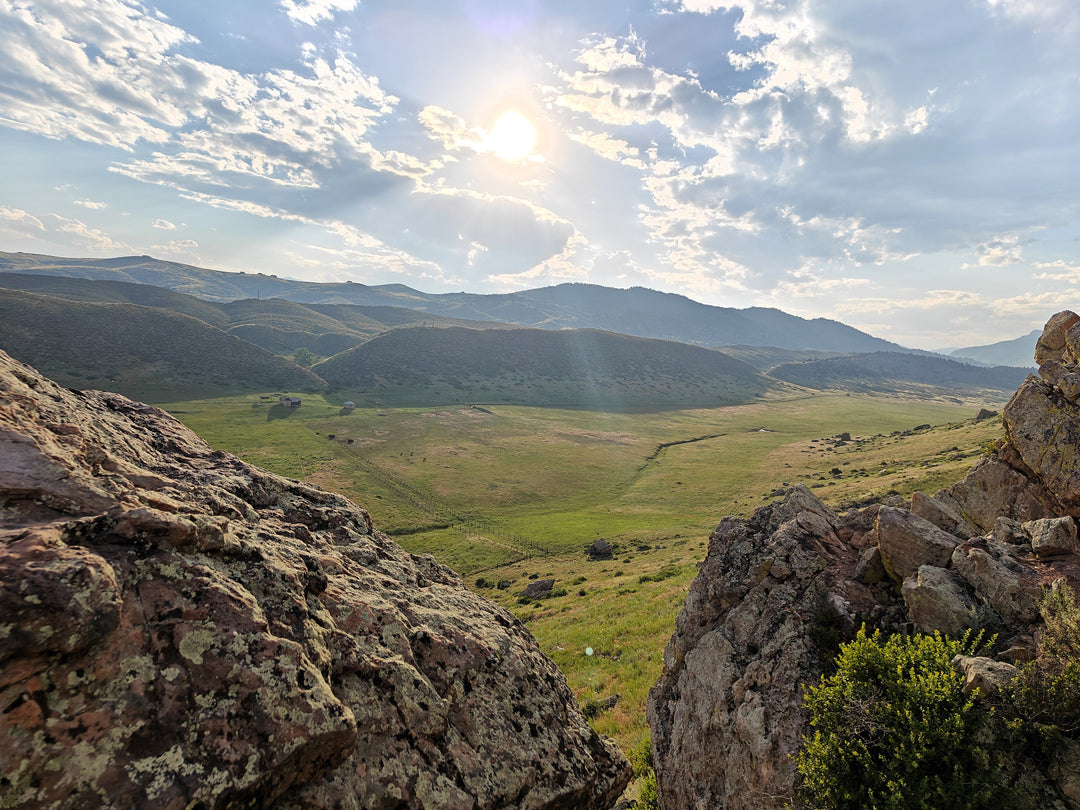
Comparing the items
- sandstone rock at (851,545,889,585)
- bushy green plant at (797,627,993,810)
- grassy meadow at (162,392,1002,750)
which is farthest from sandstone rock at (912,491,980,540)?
grassy meadow at (162,392,1002,750)

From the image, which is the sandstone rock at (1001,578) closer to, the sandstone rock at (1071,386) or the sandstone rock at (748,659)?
the sandstone rock at (748,659)

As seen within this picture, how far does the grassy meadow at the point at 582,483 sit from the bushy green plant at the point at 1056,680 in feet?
35.1

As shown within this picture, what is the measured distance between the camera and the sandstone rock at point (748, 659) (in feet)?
33.8

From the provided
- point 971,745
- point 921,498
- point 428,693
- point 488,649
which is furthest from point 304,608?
point 921,498

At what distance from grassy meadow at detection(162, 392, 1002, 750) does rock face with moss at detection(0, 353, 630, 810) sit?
29.8 ft

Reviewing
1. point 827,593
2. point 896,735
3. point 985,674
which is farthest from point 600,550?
point 985,674

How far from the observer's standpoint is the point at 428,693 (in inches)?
319

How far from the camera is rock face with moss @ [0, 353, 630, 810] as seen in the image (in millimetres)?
4738

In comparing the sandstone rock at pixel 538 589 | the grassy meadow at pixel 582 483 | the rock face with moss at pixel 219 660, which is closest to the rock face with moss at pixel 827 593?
the rock face with moss at pixel 219 660

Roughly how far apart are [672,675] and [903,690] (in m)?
7.21

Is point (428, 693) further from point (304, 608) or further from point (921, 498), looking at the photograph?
point (921, 498)

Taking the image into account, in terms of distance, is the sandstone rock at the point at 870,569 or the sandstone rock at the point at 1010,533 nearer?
the sandstone rock at the point at 1010,533

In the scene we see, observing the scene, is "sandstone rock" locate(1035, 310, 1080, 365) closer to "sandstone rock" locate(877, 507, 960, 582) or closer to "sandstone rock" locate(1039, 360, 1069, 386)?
"sandstone rock" locate(1039, 360, 1069, 386)

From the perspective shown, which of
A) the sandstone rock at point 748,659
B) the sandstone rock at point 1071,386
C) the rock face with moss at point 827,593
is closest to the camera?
the rock face with moss at point 827,593
